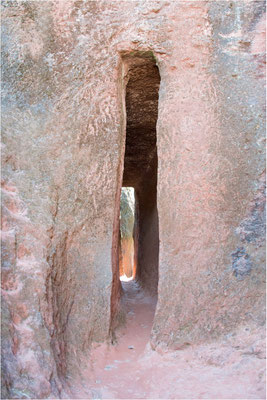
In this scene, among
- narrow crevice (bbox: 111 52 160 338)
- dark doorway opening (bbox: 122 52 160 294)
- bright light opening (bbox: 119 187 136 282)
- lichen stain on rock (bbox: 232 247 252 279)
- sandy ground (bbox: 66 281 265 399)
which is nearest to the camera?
sandy ground (bbox: 66 281 265 399)

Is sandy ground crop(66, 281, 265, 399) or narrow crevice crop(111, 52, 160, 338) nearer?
sandy ground crop(66, 281, 265, 399)

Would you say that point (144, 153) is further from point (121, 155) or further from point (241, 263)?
point (241, 263)

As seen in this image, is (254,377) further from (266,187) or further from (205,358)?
(266,187)

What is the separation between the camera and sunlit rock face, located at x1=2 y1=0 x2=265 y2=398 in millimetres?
3100

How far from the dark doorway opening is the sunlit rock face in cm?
41

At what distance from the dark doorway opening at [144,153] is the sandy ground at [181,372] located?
7.01 feet

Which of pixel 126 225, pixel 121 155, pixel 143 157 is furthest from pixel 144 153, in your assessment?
pixel 126 225

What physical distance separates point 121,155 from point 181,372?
1.83 metres

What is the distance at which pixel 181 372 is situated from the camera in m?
2.99

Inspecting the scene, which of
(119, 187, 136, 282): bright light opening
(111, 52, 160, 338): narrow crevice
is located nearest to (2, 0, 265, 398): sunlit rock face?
(111, 52, 160, 338): narrow crevice

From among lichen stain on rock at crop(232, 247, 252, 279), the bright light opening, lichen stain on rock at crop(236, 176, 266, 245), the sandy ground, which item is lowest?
the bright light opening

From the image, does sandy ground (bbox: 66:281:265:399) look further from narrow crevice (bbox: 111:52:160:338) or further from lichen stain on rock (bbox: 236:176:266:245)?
lichen stain on rock (bbox: 236:176:266:245)

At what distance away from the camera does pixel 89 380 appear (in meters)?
2.95

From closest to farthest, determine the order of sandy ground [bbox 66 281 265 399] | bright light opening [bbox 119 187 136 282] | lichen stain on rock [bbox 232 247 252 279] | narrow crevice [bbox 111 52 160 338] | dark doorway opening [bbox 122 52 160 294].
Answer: sandy ground [bbox 66 281 265 399], lichen stain on rock [bbox 232 247 252 279], narrow crevice [bbox 111 52 160 338], dark doorway opening [bbox 122 52 160 294], bright light opening [bbox 119 187 136 282]
